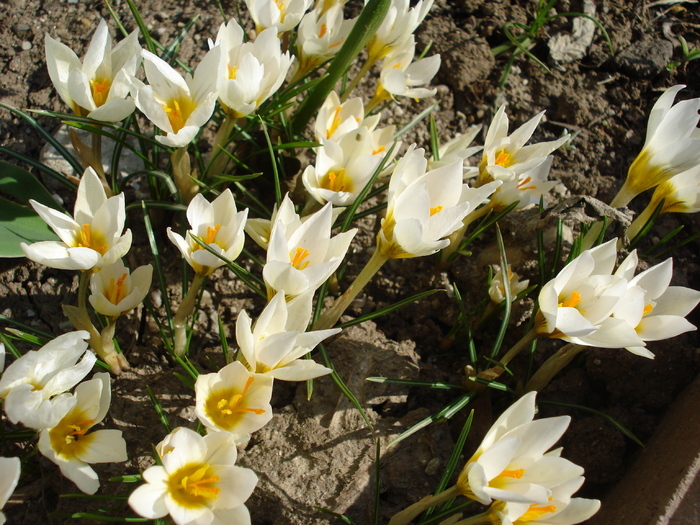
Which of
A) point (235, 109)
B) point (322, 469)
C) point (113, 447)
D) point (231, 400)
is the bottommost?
point (322, 469)

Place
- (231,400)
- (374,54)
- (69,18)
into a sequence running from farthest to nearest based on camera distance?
(69,18) < (374,54) < (231,400)

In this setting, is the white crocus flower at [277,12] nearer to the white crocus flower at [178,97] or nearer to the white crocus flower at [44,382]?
the white crocus flower at [178,97]

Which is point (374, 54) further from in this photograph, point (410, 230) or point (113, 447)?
point (113, 447)

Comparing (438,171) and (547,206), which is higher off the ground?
(438,171)

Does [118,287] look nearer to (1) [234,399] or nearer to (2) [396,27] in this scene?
(1) [234,399]

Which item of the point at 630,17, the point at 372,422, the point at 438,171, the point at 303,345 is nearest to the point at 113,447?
the point at 303,345

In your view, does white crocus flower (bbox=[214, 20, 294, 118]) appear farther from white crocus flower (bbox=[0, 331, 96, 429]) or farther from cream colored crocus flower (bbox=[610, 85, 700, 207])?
cream colored crocus flower (bbox=[610, 85, 700, 207])

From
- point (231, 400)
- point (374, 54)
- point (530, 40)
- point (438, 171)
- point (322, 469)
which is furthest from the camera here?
point (530, 40)
